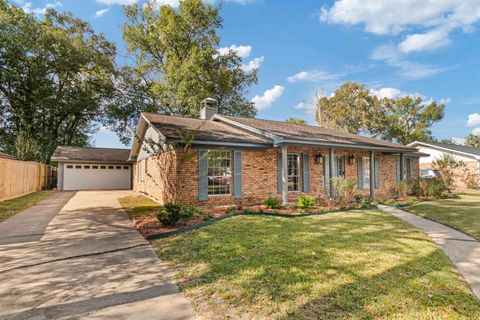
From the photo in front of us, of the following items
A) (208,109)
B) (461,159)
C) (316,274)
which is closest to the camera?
(316,274)

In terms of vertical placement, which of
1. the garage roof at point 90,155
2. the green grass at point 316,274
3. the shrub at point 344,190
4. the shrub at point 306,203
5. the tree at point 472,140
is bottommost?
the green grass at point 316,274

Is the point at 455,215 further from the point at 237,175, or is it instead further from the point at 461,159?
the point at 461,159

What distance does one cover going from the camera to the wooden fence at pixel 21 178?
12141 mm

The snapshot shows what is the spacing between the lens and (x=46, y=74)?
23891mm

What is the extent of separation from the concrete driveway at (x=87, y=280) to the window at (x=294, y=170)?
727 centimetres

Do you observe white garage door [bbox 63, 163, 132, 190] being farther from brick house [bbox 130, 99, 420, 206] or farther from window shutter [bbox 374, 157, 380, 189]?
window shutter [bbox 374, 157, 380, 189]

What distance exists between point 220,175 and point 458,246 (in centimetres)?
728

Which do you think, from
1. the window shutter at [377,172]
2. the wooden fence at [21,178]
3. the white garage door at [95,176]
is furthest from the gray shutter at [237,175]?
the white garage door at [95,176]

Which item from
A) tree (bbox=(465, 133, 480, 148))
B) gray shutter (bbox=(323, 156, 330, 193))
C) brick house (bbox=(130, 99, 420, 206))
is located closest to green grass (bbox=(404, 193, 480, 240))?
brick house (bbox=(130, 99, 420, 206))

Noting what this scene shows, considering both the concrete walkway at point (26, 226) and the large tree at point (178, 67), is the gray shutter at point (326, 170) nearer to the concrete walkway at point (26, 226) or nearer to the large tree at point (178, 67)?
the concrete walkway at point (26, 226)

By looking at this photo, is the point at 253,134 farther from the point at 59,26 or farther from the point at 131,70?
the point at 59,26

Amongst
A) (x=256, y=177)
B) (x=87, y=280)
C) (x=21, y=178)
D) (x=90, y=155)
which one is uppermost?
(x=90, y=155)

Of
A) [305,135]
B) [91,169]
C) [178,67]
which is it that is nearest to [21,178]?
[91,169]

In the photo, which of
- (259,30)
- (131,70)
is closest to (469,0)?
(259,30)
